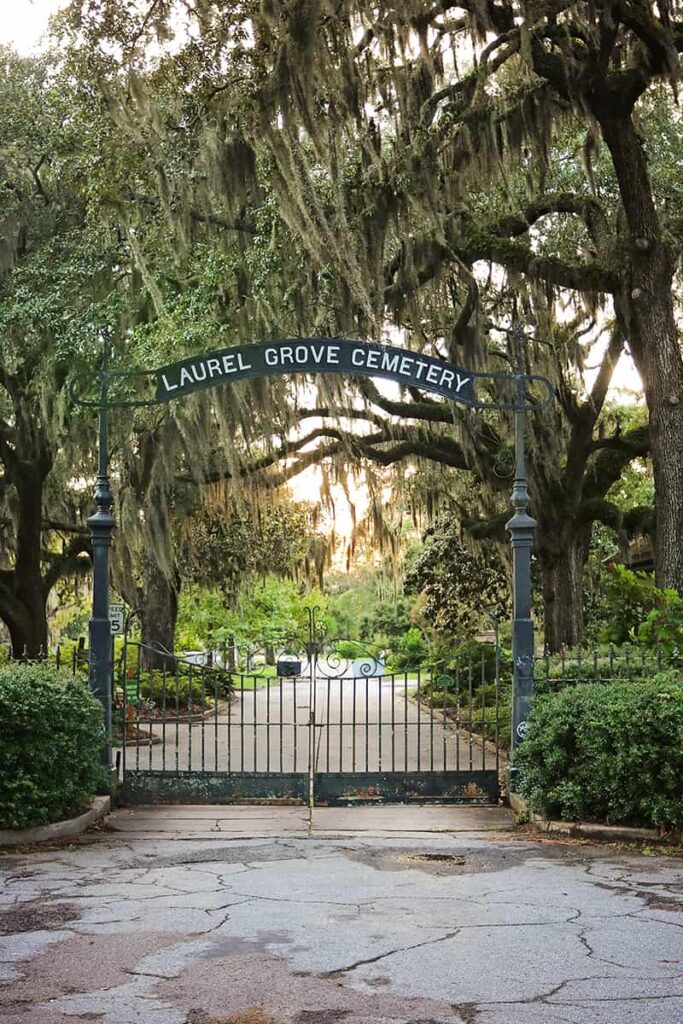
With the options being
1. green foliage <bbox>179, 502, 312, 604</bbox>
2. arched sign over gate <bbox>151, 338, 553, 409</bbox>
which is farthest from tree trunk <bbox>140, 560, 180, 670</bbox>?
arched sign over gate <bbox>151, 338, 553, 409</bbox>

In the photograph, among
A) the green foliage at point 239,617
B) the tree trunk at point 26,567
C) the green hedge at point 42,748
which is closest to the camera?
the green hedge at point 42,748

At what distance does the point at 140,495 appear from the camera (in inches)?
889

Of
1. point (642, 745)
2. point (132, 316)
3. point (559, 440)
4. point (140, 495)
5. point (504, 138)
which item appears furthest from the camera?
point (140, 495)

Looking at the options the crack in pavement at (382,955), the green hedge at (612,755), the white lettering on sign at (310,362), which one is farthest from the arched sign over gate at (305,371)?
the crack in pavement at (382,955)

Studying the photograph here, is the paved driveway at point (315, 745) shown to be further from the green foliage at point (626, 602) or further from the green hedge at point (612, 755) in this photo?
the green foliage at point (626, 602)

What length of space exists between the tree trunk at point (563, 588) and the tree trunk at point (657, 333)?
5252 millimetres

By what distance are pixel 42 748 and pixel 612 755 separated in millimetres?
4587

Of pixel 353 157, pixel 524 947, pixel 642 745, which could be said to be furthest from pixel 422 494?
pixel 524 947

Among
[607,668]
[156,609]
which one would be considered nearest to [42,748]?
[607,668]

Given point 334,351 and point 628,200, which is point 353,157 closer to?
point 628,200

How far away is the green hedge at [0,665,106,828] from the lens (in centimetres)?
955

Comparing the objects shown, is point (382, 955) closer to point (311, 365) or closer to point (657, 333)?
point (311, 365)

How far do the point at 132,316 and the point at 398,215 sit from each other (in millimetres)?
5011

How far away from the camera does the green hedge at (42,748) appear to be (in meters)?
9.55
